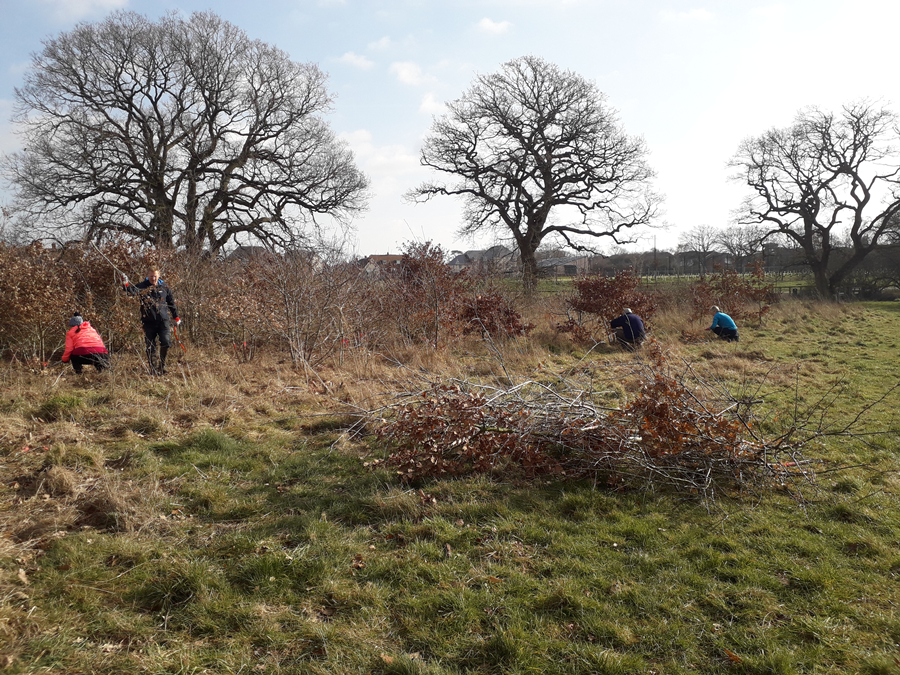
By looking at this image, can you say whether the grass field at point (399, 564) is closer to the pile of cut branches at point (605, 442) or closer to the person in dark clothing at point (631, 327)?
the pile of cut branches at point (605, 442)

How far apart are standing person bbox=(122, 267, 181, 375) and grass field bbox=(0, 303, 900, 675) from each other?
2.54 meters

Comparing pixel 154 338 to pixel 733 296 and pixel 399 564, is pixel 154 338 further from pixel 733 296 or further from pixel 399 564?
pixel 733 296

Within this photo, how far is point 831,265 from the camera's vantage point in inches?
1405

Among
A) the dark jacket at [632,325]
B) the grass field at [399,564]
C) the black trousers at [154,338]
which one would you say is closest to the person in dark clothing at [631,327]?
the dark jacket at [632,325]

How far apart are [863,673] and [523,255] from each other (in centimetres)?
2518

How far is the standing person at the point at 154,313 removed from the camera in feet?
26.6

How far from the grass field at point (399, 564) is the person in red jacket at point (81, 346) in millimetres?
2109

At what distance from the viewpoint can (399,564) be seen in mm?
3295

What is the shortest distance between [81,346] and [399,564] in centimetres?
683

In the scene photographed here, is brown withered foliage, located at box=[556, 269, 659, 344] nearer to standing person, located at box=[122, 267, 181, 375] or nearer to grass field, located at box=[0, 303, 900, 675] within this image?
grass field, located at box=[0, 303, 900, 675]

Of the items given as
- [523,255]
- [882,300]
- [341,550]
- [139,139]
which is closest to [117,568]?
[341,550]

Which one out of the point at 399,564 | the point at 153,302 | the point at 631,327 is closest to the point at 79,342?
the point at 153,302

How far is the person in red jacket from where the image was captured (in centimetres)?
764

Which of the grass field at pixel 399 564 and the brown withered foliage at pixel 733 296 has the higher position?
the brown withered foliage at pixel 733 296
